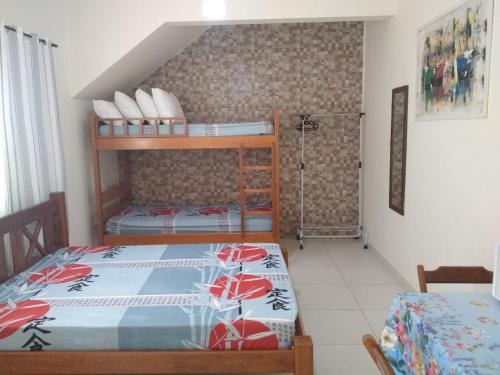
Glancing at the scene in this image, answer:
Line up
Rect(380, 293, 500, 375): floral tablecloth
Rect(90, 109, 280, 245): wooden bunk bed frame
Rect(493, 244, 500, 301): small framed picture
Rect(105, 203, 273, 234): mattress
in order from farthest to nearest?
Rect(105, 203, 273, 234): mattress
Rect(90, 109, 280, 245): wooden bunk bed frame
Rect(493, 244, 500, 301): small framed picture
Rect(380, 293, 500, 375): floral tablecloth

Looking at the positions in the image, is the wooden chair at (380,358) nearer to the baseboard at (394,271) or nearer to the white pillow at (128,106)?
the baseboard at (394,271)

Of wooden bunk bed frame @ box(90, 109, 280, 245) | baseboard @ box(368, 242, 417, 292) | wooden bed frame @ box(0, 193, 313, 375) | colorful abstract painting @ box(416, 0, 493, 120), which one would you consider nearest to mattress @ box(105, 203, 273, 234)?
wooden bunk bed frame @ box(90, 109, 280, 245)

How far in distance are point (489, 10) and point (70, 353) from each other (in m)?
2.72

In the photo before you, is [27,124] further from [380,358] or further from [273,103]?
[273,103]

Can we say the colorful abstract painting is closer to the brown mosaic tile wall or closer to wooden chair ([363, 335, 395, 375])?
wooden chair ([363, 335, 395, 375])

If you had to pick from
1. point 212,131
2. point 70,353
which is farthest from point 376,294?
point 70,353

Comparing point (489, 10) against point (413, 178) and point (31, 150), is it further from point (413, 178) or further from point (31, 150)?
point (31, 150)

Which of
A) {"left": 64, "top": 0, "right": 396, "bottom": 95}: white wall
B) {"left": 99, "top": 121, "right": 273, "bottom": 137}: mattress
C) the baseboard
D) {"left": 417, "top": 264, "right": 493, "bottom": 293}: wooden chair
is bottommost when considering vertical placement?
the baseboard

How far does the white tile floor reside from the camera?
2498 millimetres

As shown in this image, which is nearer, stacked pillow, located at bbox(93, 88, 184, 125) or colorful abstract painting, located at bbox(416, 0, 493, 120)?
colorful abstract painting, located at bbox(416, 0, 493, 120)

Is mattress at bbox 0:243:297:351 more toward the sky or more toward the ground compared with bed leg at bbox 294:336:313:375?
more toward the sky

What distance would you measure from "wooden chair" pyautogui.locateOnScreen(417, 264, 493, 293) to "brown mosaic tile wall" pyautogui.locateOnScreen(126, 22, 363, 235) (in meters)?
3.06

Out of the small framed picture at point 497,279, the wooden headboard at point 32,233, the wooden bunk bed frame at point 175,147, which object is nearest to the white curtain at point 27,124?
the wooden headboard at point 32,233

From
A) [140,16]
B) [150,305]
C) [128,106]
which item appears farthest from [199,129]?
[150,305]
